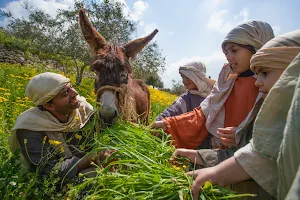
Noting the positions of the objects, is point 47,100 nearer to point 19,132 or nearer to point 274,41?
point 19,132

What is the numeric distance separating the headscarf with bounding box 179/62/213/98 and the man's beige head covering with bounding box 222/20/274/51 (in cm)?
161

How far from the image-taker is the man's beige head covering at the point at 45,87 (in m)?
2.95

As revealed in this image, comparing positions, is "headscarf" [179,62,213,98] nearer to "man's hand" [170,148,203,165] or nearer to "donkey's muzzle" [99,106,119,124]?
"donkey's muzzle" [99,106,119,124]

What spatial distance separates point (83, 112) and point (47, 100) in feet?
1.88

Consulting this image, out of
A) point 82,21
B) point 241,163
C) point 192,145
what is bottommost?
point 192,145

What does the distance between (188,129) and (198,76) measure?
158cm

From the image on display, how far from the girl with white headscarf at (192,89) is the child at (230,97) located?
105cm

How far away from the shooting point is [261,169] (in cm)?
131

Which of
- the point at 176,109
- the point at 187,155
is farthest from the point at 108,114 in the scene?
the point at 176,109

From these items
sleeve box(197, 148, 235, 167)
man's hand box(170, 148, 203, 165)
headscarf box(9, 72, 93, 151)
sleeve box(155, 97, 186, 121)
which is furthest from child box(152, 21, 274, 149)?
headscarf box(9, 72, 93, 151)

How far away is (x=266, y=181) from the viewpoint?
51.3 inches

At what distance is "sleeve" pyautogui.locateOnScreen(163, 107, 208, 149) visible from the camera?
9.53 feet

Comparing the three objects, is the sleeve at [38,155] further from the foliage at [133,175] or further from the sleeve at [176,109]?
the sleeve at [176,109]

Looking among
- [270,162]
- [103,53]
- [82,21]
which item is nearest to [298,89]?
[270,162]
